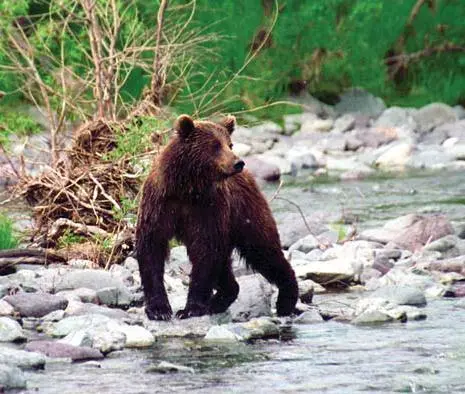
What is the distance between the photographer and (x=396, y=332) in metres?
7.81

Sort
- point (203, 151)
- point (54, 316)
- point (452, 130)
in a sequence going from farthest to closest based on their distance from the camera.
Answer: point (452, 130)
point (54, 316)
point (203, 151)

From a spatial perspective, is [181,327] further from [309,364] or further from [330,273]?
[330,273]

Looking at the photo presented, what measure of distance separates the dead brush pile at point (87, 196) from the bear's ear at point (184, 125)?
7.18 ft

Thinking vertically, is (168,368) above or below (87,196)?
below

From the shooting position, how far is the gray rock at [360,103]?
24.2 metres

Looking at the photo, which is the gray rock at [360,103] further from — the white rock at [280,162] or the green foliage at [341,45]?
the white rock at [280,162]

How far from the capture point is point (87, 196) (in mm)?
10188

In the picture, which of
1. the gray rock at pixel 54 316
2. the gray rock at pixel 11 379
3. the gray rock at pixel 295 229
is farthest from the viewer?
the gray rock at pixel 295 229

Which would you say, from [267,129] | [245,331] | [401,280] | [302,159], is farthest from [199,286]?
[267,129]

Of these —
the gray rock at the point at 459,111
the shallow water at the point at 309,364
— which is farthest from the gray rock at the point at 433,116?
the shallow water at the point at 309,364

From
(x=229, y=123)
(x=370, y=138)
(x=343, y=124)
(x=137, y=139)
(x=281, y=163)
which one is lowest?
(x=281, y=163)

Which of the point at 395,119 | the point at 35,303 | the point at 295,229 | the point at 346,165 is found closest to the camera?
the point at 35,303

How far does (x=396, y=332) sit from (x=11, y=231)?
3.49 meters

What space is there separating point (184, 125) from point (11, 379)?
2.12m
